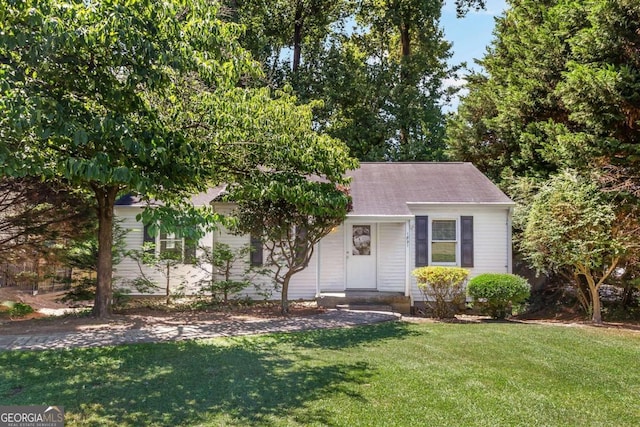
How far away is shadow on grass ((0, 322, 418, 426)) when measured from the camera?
4469 millimetres

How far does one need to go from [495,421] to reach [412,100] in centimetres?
2014

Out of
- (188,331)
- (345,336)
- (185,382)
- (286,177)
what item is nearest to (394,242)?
(286,177)

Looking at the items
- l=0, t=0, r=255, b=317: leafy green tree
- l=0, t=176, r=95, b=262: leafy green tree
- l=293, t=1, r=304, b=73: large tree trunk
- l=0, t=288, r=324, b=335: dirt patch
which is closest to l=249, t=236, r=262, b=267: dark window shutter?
l=0, t=288, r=324, b=335: dirt patch

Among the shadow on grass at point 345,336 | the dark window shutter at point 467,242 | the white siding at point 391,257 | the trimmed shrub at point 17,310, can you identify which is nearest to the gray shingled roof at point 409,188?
the dark window shutter at point 467,242

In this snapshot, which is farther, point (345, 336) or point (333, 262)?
point (333, 262)

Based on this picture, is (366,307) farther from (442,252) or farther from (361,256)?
(442,252)

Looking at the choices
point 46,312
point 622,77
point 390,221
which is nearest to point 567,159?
point 622,77

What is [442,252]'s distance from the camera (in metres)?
12.8

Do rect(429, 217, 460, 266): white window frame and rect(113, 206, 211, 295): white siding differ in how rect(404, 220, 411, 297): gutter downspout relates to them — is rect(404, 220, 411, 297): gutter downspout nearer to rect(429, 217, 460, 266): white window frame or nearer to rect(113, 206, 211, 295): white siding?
rect(429, 217, 460, 266): white window frame

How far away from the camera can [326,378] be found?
18.5 feet

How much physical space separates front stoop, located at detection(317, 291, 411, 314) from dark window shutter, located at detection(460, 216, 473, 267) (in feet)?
6.92

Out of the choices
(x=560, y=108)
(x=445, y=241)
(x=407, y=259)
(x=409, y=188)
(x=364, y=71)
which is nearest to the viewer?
(x=407, y=259)

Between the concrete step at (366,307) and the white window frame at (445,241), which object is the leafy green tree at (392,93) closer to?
the white window frame at (445,241)

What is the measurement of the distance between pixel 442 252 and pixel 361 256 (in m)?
2.32
